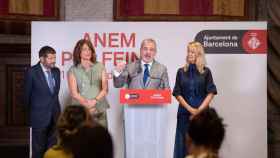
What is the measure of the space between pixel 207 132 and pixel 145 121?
12.0ft

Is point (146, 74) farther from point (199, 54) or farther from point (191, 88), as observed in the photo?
point (199, 54)

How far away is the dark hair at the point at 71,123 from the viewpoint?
2.37m

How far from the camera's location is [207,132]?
2375mm

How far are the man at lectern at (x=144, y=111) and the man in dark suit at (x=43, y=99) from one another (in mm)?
727

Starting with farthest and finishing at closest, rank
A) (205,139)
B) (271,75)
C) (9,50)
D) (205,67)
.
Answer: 1. (9,50)
2. (271,75)
3. (205,67)
4. (205,139)

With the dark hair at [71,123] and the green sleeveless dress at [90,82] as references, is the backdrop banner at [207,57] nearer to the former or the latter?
the green sleeveless dress at [90,82]

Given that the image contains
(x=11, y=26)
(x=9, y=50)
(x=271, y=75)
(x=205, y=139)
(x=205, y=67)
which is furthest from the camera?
(x=9, y=50)

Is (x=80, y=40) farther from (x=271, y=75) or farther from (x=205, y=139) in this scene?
(x=205, y=139)

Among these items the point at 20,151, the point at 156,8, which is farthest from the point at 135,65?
the point at 20,151

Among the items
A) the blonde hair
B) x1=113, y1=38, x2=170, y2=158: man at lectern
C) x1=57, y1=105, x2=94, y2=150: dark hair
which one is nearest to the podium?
x1=113, y1=38, x2=170, y2=158: man at lectern

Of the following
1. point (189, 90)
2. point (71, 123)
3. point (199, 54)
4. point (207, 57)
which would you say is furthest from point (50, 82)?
point (71, 123)

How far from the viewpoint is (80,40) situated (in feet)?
19.7

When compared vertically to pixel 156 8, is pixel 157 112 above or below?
below

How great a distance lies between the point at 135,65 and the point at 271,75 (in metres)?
2.09
